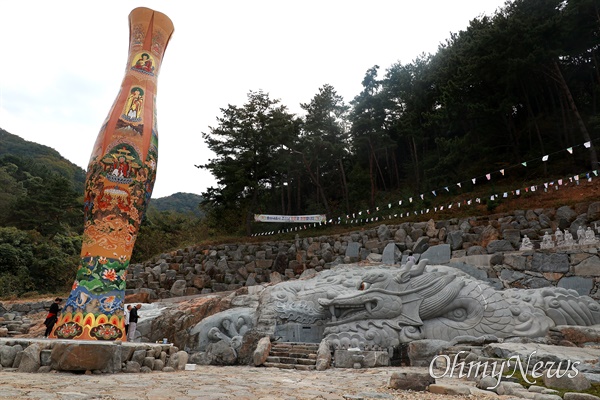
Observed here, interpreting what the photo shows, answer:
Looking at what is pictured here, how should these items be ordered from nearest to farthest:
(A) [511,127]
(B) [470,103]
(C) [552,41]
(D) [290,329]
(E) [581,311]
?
(E) [581,311], (D) [290,329], (C) [552,41], (B) [470,103], (A) [511,127]

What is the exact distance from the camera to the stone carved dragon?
287 inches

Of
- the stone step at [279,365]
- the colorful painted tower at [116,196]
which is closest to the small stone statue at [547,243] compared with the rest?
the stone step at [279,365]

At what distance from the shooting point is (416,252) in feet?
49.1

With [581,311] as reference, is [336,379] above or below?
below

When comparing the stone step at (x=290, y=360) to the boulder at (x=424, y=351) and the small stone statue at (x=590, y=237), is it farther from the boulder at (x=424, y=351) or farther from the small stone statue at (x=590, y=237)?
the small stone statue at (x=590, y=237)

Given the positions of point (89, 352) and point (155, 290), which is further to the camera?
point (155, 290)

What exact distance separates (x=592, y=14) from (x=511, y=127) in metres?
5.63

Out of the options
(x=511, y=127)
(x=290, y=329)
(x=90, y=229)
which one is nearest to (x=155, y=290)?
(x=90, y=229)

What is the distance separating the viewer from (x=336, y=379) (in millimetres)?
5297

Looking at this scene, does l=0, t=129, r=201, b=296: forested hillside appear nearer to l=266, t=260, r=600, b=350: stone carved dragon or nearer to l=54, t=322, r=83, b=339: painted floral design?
l=54, t=322, r=83, b=339: painted floral design

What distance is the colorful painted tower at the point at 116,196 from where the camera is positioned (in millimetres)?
8000

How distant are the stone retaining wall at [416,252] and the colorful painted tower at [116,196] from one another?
8011 mm

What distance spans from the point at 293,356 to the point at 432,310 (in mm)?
2508

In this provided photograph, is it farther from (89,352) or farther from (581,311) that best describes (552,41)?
(89,352)
